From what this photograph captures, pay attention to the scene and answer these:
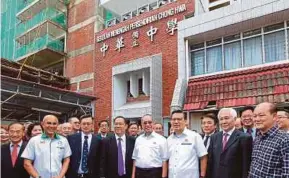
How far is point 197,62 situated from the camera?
37.8 ft

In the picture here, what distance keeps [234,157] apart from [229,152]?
8 cm

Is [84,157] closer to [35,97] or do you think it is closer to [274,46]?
[274,46]

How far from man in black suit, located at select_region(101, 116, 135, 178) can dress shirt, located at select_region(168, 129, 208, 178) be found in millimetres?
874

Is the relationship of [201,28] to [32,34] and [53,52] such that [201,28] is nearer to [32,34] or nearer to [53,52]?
[53,52]

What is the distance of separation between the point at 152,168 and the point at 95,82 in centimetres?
1088

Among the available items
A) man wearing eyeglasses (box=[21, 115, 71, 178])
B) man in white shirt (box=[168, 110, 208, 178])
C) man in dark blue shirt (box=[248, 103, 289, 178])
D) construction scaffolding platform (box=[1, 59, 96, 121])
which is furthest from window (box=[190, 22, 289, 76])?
man wearing eyeglasses (box=[21, 115, 71, 178])

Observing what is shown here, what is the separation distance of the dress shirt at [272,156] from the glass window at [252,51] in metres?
7.41

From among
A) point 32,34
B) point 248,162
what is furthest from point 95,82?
point 248,162

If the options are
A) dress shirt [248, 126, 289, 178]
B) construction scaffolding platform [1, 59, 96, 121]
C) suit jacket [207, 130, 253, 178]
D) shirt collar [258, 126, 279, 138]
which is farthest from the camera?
construction scaffolding platform [1, 59, 96, 121]

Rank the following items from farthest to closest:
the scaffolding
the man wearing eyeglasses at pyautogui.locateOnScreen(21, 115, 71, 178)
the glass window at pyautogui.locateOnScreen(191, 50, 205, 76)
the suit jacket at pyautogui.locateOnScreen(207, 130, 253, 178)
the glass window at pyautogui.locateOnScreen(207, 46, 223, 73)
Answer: the scaffolding → the glass window at pyautogui.locateOnScreen(191, 50, 205, 76) → the glass window at pyautogui.locateOnScreen(207, 46, 223, 73) → the man wearing eyeglasses at pyautogui.locateOnScreen(21, 115, 71, 178) → the suit jacket at pyautogui.locateOnScreen(207, 130, 253, 178)

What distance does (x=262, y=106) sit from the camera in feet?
10.5

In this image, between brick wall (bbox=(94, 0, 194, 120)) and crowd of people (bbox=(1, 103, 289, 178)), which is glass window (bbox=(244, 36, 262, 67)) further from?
crowd of people (bbox=(1, 103, 289, 178))

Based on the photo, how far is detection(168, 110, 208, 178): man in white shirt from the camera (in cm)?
427

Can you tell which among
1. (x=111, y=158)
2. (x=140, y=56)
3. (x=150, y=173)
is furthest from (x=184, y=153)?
(x=140, y=56)
